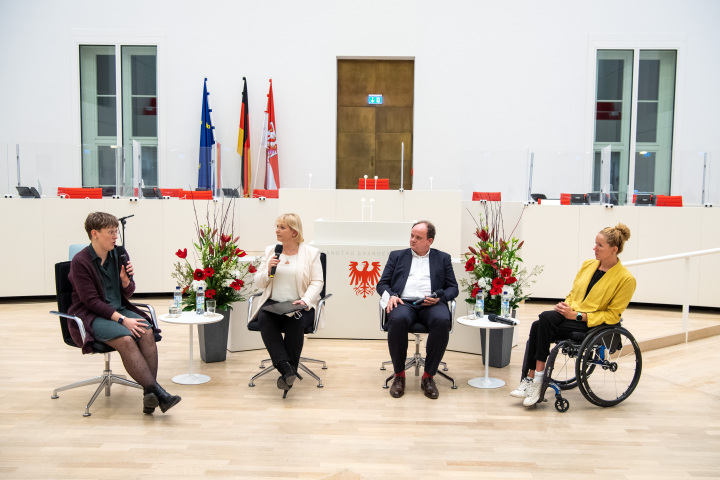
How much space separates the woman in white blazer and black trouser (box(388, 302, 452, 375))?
62cm

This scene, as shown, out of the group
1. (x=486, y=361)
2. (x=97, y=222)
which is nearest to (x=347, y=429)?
(x=486, y=361)

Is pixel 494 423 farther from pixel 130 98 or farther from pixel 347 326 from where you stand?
pixel 130 98

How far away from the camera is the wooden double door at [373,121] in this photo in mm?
11648

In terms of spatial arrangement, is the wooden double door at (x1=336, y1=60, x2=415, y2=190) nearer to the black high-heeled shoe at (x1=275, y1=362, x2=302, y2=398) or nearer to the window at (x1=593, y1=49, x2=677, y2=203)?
the window at (x1=593, y1=49, x2=677, y2=203)

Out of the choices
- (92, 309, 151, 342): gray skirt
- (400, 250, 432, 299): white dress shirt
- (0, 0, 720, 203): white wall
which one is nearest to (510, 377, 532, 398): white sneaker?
(400, 250, 432, 299): white dress shirt

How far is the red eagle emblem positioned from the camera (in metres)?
5.84

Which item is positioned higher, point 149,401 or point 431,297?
point 431,297

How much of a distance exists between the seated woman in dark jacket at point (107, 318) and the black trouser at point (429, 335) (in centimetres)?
151

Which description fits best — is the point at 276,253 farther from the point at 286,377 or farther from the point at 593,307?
the point at 593,307

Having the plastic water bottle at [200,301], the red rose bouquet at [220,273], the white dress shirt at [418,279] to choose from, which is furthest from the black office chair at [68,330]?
the white dress shirt at [418,279]

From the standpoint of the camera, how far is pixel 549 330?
405 cm

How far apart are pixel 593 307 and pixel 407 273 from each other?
52.9 inches

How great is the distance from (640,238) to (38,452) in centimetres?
705

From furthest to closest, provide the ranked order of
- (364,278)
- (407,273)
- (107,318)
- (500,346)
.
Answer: (364,278)
(500,346)
(407,273)
(107,318)
